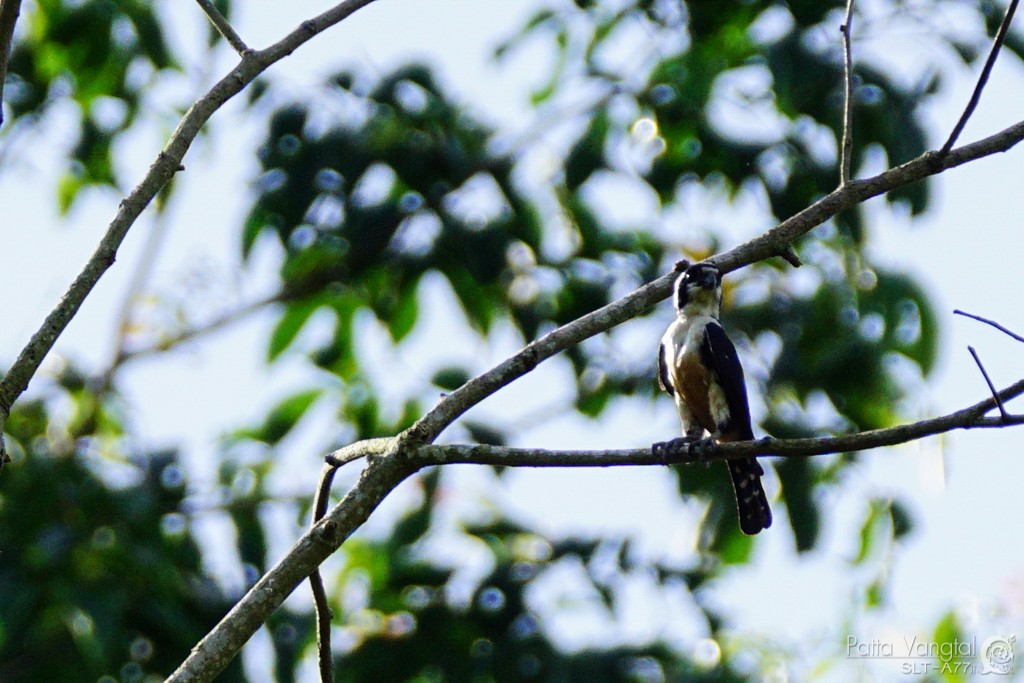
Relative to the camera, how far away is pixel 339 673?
6539mm

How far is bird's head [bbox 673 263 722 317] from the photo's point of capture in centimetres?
553

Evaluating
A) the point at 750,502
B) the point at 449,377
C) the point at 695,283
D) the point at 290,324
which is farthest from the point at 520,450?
the point at 290,324

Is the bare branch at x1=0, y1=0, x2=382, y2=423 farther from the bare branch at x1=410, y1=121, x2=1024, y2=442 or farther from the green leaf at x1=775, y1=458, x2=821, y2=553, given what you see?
the green leaf at x1=775, y1=458, x2=821, y2=553

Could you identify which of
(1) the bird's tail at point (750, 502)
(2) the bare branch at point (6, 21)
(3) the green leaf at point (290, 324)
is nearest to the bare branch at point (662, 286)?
(2) the bare branch at point (6, 21)

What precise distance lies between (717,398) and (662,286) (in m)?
1.78

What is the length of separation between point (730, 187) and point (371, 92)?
1.91m

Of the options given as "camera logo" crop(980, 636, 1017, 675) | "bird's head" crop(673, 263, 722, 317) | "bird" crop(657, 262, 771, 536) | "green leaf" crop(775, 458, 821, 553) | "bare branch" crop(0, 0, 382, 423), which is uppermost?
"bare branch" crop(0, 0, 382, 423)

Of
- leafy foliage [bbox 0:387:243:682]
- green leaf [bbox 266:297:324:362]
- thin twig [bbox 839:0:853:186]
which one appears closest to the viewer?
thin twig [bbox 839:0:853:186]

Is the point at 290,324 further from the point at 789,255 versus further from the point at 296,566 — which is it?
the point at 296,566

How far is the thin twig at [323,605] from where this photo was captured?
331cm

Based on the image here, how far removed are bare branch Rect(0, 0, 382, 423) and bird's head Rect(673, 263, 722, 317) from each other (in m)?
2.48

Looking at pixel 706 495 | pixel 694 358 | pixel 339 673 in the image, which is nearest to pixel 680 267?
pixel 694 358

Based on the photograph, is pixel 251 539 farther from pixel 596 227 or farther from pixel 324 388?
pixel 596 227

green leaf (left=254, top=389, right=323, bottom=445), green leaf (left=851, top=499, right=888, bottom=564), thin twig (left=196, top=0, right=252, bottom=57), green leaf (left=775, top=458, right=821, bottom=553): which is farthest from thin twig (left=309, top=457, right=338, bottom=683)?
green leaf (left=851, top=499, right=888, bottom=564)
